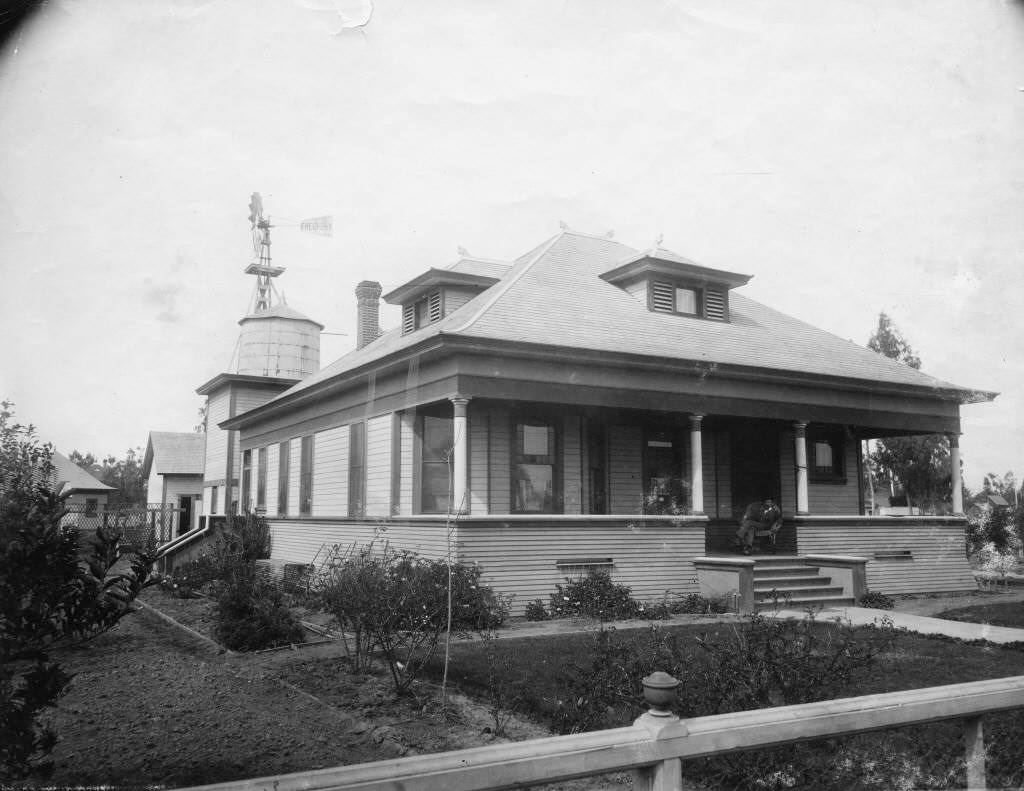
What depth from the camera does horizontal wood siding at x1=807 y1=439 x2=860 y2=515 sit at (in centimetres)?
1769

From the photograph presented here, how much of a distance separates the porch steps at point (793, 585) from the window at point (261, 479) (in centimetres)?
1395

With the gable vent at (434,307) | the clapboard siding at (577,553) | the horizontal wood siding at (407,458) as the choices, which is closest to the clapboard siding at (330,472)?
the horizontal wood siding at (407,458)

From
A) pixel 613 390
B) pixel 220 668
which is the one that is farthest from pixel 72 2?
pixel 613 390

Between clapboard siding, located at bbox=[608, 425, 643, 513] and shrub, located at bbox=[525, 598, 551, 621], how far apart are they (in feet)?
12.0

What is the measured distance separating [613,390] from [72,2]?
30.2ft

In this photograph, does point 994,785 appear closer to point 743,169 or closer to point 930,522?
point 743,169

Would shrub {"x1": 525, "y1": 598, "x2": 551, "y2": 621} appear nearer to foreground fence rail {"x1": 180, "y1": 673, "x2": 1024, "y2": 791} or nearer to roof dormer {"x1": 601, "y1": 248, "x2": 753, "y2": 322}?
roof dormer {"x1": 601, "y1": 248, "x2": 753, "y2": 322}

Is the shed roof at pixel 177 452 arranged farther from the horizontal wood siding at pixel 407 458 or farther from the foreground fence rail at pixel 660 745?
the foreground fence rail at pixel 660 745

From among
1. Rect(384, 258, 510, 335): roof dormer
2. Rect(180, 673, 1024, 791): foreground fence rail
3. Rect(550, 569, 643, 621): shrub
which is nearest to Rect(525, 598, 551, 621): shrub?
Rect(550, 569, 643, 621): shrub

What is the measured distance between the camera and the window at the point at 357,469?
52.3 ft

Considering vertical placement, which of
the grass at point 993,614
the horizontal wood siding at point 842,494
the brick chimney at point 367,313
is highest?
the brick chimney at point 367,313

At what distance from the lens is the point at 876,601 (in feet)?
43.9

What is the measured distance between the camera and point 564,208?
1170 centimetres

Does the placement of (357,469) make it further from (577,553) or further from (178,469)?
(178,469)
